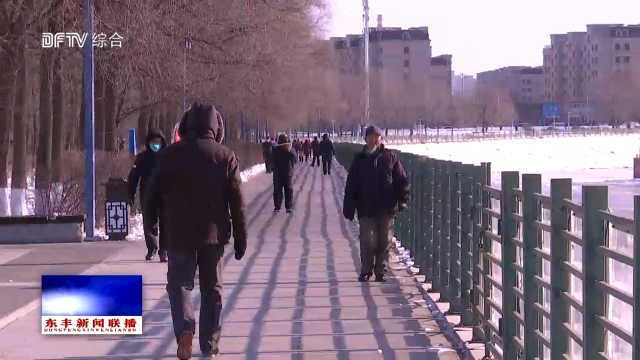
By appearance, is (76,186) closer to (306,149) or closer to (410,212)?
(410,212)

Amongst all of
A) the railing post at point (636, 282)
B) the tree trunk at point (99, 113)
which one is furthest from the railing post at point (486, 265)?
the tree trunk at point (99, 113)

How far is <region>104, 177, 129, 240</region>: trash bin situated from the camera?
17.8 metres

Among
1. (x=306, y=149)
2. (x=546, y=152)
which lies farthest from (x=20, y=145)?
(x=546, y=152)

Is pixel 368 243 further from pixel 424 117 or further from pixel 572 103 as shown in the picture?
pixel 572 103

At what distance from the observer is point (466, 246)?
9.64m

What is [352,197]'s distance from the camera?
41.0ft

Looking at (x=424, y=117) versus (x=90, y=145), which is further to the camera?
(x=424, y=117)

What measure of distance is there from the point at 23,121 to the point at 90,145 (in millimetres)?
9322

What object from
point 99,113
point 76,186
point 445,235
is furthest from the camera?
point 99,113

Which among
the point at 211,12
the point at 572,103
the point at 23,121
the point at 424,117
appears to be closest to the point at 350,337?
the point at 211,12

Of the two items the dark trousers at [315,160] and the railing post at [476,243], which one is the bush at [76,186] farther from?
the dark trousers at [315,160]

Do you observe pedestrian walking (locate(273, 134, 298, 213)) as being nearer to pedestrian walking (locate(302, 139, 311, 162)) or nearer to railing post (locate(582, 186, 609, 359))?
railing post (locate(582, 186, 609, 359))

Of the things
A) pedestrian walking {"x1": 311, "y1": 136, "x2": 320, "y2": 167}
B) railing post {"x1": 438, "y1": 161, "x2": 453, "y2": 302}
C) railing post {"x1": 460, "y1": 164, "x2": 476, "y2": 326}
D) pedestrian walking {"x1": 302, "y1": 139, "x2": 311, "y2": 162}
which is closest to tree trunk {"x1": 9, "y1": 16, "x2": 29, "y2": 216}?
railing post {"x1": 438, "y1": 161, "x2": 453, "y2": 302}

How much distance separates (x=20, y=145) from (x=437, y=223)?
1635cm
